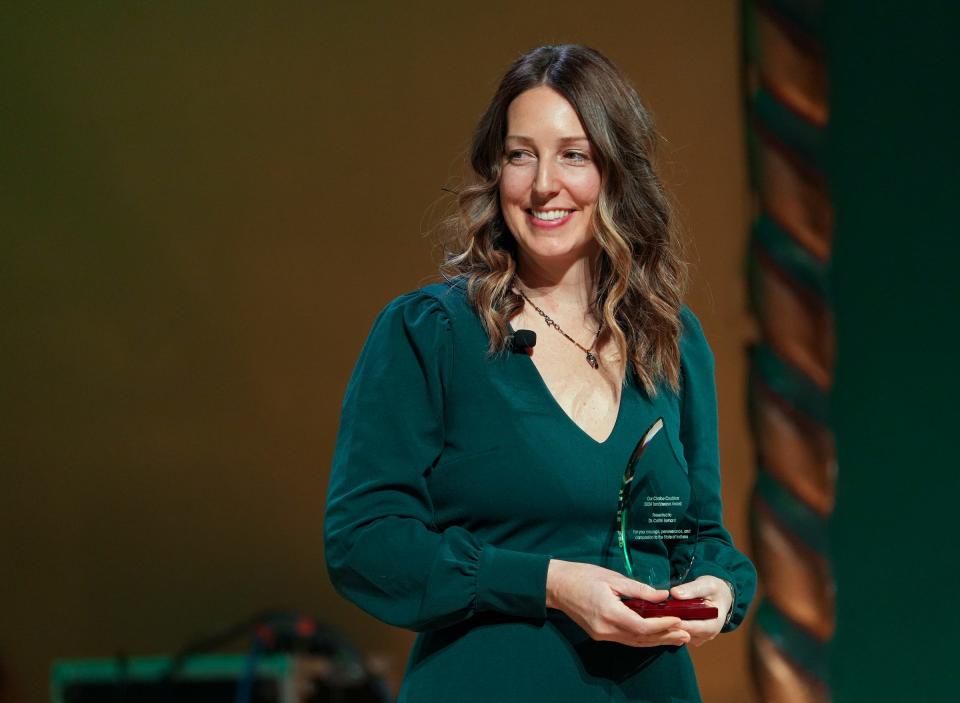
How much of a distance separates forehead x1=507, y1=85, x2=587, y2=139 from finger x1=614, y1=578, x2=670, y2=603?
0.49 m

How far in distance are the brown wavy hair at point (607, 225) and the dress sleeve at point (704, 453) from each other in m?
0.04

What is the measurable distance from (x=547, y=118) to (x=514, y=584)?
1.66 feet

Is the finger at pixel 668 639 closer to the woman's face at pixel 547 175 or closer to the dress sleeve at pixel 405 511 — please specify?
the dress sleeve at pixel 405 511

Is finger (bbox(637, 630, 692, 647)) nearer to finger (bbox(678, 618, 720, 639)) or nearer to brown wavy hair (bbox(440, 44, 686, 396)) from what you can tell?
finger (bbox(678, 618, 720, 639))

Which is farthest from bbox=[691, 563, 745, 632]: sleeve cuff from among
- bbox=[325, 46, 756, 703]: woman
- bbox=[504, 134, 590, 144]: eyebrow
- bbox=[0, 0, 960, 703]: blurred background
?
bbox=[0, 0, 960, 703]: blurred background

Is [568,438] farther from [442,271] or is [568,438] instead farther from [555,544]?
[442,271]

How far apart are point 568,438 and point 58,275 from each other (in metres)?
1.91

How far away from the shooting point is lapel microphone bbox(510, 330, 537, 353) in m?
1.35

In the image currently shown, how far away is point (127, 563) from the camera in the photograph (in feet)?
9.38

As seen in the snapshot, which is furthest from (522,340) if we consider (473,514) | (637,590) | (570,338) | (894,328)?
(894,328)

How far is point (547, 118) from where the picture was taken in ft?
4.48

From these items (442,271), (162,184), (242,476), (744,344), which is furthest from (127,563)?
(442,271)

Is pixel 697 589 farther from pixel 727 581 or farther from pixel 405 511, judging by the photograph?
pixel 405 511

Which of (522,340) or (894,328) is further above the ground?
(522,340)
